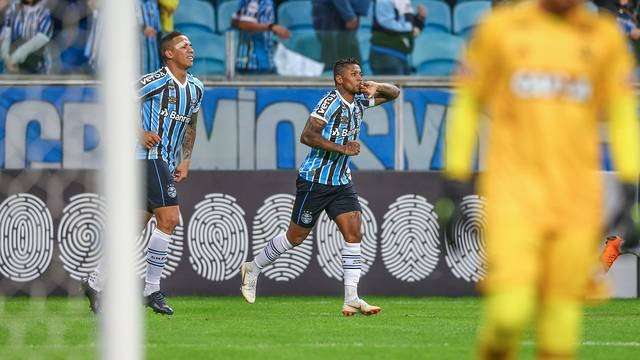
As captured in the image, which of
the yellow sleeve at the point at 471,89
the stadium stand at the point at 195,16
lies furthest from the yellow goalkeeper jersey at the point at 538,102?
the stadium stand at the point at 195,16

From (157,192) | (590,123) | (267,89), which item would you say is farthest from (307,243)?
(590,123)

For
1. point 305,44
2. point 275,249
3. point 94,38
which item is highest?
point 305,44

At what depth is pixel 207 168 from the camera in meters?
14.6

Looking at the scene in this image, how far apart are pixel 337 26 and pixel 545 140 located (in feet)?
31.4

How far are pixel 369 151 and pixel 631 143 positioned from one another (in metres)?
8.62

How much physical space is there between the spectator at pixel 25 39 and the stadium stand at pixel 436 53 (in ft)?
12.9

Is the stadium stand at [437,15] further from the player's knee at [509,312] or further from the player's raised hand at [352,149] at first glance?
the player's knee at [509,312]

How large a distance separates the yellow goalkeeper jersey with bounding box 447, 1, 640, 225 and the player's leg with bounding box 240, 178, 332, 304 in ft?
19.2

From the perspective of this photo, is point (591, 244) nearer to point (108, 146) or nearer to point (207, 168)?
point (108, 146)

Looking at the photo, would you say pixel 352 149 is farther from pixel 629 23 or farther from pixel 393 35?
pixel 629 23

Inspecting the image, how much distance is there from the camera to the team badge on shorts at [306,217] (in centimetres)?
1227

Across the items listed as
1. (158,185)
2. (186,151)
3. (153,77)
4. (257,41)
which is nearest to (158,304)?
(158,185)

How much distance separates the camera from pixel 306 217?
12281 millimetres

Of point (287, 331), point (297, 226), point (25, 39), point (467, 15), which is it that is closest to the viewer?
point (287, 331)
